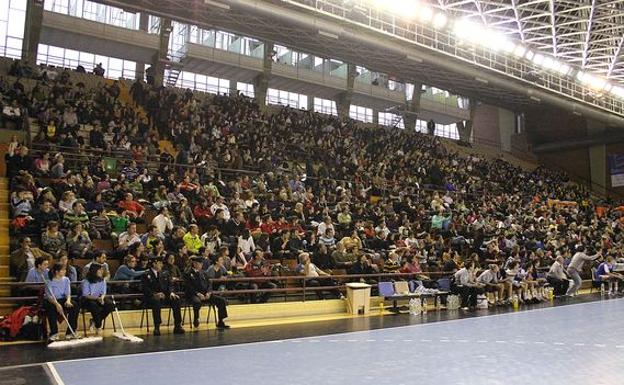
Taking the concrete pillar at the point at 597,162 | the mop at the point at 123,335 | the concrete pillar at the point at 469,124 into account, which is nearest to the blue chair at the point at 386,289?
the mop at the point at 123,335

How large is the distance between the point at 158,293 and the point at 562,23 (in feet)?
73.6

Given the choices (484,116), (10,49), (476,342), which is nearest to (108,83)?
(10,49)

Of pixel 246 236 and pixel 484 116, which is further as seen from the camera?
pixel 484 116

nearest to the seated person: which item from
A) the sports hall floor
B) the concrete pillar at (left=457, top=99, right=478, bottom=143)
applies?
the sports hall floor

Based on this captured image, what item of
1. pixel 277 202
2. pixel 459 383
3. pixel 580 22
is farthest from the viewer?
pixel 580 22

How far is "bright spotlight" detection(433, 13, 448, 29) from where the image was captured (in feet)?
70.6

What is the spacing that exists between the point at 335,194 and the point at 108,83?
10421 millimetres

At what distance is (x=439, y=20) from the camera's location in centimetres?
2162

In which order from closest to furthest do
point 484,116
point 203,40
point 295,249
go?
point 295,249, point 203,40, point 484,116

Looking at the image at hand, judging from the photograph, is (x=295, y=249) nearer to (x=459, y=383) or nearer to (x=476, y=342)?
(x=476, y=342)

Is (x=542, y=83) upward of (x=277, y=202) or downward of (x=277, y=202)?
upward

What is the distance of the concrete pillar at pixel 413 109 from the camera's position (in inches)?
1469

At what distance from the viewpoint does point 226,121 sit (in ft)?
71.0

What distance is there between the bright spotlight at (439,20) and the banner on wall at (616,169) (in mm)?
22339
